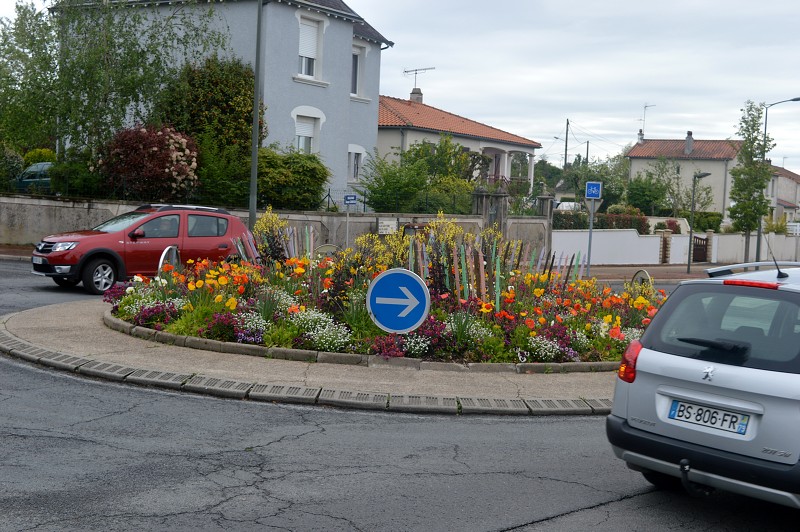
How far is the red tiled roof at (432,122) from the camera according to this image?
42406mm

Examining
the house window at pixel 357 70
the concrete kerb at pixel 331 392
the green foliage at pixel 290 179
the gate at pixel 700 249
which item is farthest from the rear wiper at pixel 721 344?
the gate at pixel 700 249

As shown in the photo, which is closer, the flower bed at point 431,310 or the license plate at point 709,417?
the license plate at point 709,417

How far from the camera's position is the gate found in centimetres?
4894

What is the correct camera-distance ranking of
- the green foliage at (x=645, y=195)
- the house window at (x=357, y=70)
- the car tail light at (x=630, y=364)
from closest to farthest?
the car tail light at (x=630, y=364) → the house window at (x=357, y=70) → the green foliage at (x=645, y=195)

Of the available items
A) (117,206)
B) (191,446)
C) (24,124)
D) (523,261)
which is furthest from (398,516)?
(24,124)

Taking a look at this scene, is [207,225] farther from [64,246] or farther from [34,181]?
[34,181]

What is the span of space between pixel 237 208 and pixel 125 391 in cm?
1883

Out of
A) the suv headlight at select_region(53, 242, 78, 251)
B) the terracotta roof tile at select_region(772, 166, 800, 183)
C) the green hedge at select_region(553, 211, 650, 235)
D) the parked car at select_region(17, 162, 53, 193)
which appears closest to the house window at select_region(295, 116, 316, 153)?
the parked car at select_region(17, 162, 53, 193)

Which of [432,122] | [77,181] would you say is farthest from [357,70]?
[77,181]

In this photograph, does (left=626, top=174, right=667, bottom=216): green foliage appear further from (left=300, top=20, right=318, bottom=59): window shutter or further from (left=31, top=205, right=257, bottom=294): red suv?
(left=31, top=205, right=257, bottom=294): red suv

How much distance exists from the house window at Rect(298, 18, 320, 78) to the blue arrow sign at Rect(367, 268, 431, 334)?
22245mm

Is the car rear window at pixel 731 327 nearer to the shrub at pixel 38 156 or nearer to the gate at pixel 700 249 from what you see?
the shrub at pixel 38 156

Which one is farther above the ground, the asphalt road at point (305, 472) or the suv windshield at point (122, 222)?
the suv windshield at point (122, 222)

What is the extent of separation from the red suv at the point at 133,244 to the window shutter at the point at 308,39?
14.4 m
